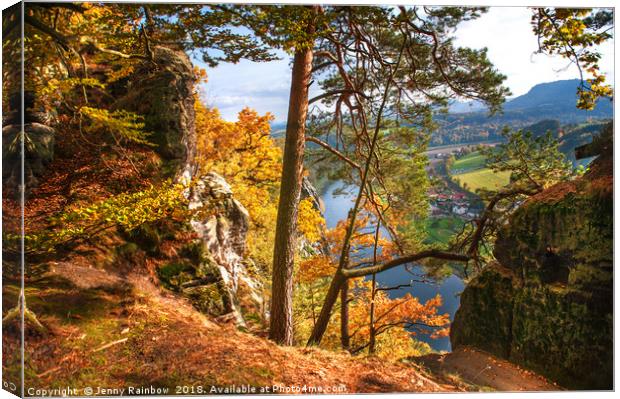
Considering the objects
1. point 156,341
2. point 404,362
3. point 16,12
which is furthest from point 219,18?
point 404,362

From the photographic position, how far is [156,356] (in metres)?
3.00

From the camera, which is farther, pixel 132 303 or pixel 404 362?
pixel 404 362

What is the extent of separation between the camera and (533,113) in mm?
3854

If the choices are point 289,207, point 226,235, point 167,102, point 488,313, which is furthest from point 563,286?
point 167,102

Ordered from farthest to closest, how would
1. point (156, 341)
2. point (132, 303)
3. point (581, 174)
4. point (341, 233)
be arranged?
point (341, 233), point (581, 174), point (132, 303), point (156, 341)

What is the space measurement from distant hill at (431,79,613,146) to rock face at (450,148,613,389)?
0.50 m

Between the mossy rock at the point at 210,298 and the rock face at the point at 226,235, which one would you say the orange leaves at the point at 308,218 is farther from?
the mossy rock at the point at 210,298

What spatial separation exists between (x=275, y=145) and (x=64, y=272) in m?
4.55

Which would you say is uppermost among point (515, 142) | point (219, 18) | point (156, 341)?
point (219, 18)

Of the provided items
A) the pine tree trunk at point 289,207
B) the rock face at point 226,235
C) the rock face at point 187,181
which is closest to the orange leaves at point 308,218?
the rock face at point 226,235

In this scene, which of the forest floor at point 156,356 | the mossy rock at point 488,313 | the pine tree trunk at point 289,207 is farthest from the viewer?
the pine tree trunk at point 289,207

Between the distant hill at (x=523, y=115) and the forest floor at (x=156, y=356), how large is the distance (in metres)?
2.58

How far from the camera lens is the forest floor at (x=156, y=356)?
284cm

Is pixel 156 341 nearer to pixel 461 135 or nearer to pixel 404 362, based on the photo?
pixel 404 362
